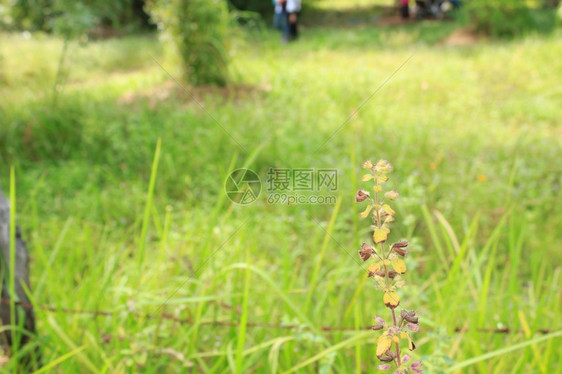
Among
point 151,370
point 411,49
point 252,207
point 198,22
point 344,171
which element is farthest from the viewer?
point 411,49

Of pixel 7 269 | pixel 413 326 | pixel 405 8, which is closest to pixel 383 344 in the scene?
pixel 413 326

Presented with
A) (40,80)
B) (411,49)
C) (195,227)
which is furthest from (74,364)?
(411,49)

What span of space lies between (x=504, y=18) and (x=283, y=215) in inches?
274

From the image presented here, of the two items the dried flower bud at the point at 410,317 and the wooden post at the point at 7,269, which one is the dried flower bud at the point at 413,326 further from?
the wooden post at the point at 7,269

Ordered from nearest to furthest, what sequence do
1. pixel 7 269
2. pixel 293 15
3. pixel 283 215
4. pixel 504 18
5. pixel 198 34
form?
pixel 7 269 → pixel 283 215 → pixel 198 34 → pixel 504 18 → pixel 293 15

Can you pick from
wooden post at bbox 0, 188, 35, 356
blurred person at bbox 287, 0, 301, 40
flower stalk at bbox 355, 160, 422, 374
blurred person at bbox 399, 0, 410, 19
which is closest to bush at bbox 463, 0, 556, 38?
blurred person at bbox 287, 0, 301, 40

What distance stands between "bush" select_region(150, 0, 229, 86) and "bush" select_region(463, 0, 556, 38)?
17.0 feet

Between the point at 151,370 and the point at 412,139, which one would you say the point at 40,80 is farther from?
the point at 151,370

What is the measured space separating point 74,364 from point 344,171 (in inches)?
83.8

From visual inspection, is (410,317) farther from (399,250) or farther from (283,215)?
(283,215)

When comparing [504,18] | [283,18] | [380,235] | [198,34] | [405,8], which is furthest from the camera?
[405,8]

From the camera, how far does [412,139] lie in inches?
141

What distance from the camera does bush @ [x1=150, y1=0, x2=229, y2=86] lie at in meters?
4.44

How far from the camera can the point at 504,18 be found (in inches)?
309
